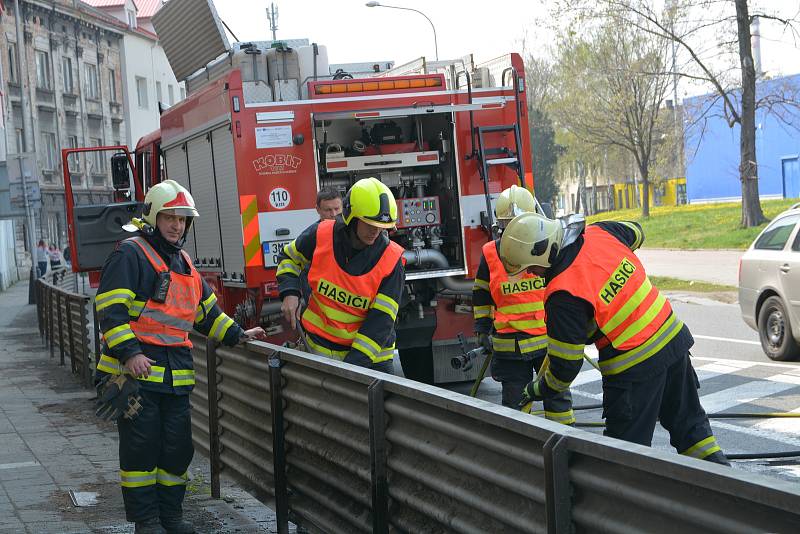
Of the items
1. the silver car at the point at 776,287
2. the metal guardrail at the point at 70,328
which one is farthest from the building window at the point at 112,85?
the silver car at the point at 776,287

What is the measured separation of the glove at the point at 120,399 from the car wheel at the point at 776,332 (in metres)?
8.13

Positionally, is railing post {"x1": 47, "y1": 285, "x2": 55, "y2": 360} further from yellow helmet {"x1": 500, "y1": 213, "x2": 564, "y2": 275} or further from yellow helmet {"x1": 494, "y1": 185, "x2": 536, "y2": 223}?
yellow helmet {"x1": 500, "y1": 213, "x2": 564, "y2": 275}

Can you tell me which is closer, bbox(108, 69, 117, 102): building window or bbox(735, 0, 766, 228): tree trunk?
bbox(735, 0, 766, 228): tree trunk

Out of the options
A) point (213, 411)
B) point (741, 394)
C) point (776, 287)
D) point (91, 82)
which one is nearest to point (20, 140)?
point (91, 82)

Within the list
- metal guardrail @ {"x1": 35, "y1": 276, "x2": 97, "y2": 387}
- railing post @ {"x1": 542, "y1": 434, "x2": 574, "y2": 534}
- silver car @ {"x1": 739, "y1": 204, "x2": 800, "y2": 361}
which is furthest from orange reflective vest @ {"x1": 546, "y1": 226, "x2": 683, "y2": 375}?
metal guardrail @ {"x1": 35, "y1": 276, "x2": 97, "y2": 387}

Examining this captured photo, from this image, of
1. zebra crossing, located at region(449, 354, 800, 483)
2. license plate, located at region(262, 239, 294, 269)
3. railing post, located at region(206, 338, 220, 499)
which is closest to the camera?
railing post, located at region(206, 338, 220, 499)

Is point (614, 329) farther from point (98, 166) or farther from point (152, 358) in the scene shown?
point (98, 166)

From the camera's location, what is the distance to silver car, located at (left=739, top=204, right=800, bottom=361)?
1186 cm

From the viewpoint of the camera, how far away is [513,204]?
7523 mm

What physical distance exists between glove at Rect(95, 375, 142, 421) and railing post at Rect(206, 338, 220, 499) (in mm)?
1286

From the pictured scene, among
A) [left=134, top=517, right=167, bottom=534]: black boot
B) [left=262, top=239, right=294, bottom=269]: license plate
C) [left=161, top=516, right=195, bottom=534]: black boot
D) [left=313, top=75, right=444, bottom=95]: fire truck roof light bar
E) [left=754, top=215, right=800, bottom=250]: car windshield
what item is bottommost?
[left=161, top=516, right=195, bottom=534]: black boot

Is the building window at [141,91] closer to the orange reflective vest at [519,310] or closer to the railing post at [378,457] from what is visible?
the orange reflective vest at [519,310]

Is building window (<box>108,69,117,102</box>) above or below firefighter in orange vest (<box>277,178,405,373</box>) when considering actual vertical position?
above

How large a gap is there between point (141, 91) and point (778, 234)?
54341 millimetres
